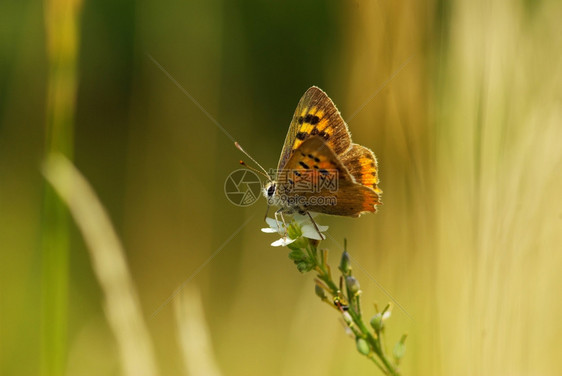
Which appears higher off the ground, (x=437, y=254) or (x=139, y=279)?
(x=139, y=279)

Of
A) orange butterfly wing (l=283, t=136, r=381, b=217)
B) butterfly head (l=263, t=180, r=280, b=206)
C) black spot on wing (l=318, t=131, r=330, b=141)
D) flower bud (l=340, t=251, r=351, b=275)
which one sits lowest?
flower bud (l=340, t=251, r=351, b=275)

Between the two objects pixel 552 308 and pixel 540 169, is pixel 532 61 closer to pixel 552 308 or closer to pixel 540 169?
pixel 540 169

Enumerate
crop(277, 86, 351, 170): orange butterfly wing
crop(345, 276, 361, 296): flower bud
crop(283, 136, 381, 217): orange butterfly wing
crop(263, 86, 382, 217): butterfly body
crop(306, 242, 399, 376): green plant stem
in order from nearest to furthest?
crop(306, 242, 399, 376): green plant stem → crop(345, 276, 361, 296): flower bud → crop(283, 136, 381, 217): orange butterfly wing → crop(263, 86, 382, 217): butterfly body → crop(277, 86, 351, 170): orange butterfly wing

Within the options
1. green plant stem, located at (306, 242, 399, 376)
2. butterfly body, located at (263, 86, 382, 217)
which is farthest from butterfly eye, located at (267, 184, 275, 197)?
green plant stem, located at (306, 242, 399, 376)

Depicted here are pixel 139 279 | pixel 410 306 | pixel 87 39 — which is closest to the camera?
pixel 410 306

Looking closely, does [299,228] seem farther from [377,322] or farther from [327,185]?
[377,322]

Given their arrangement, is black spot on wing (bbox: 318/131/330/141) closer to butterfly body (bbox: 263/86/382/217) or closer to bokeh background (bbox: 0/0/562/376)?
butterfly body (bbox: 263/86/382/217)

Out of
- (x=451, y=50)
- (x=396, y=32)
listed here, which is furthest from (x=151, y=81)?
(x=451, y=50)

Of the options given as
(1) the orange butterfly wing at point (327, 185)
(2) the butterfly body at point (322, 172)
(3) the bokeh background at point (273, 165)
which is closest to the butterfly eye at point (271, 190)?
(2) the butterfly body at point (322, 172)
